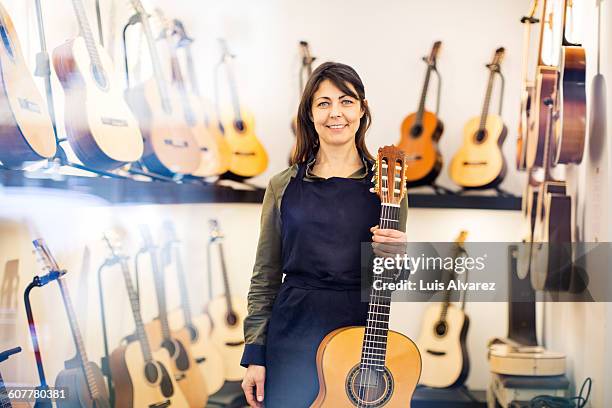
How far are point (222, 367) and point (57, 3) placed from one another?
143 centimetres

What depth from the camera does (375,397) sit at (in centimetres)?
205

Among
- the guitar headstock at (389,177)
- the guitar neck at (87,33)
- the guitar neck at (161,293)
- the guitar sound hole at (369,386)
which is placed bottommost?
the guitar sound hole at (369,386)

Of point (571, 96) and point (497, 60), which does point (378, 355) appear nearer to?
point (571, 96)

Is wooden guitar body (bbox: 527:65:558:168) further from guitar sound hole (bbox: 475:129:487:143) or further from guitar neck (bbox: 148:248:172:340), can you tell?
guitar neck (bbox: 148:248:172:340)

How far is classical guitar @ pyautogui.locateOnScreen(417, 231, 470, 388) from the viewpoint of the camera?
2.85 metres

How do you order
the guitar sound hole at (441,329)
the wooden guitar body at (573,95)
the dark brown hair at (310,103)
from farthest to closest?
the guitar sound hole at (441,329) < the wooden guitar body at (573,95) < the dark brown hair at (310,103)

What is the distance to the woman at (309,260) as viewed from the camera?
2008mm

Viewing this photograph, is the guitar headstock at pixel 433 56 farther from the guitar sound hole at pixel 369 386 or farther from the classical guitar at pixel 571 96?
the guitar sound hole at pixel 369 386

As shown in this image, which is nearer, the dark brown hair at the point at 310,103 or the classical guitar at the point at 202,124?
the dark brown hair at the point at 310,103

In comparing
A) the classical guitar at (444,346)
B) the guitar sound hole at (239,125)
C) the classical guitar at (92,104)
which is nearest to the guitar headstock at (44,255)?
the classical guitar at (92,104)

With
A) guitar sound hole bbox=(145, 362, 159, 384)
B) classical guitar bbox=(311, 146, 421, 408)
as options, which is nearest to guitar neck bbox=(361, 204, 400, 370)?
classical guitar bbox=(311, 146, 421, 408)

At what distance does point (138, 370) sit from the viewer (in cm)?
272

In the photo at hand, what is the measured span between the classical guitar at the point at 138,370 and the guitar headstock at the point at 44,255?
249 millimetres

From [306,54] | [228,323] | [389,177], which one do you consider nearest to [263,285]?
[389,177]
